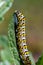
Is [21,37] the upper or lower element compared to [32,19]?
lower

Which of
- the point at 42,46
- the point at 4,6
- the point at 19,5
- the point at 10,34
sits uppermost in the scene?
the point at 19,5

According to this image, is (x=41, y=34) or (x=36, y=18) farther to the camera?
(x=36, y=18)

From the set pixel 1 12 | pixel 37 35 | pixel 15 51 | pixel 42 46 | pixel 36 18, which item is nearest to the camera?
pixel 15 51

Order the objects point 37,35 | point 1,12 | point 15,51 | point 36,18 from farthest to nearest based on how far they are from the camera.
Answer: point 36,18
point 37,35
point 1,12
point 15,51

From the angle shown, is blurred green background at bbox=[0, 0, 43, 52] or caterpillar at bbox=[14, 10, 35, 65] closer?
caterpillar at bbox=[14, 10, 35, 65]

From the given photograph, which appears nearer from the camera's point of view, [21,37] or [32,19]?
[21,37]

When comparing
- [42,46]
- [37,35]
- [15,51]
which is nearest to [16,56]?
[15,51]

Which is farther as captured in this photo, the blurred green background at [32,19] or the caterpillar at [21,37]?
the blurred green background at [32,19]

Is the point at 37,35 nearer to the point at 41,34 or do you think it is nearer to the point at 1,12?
the point at 41,34
